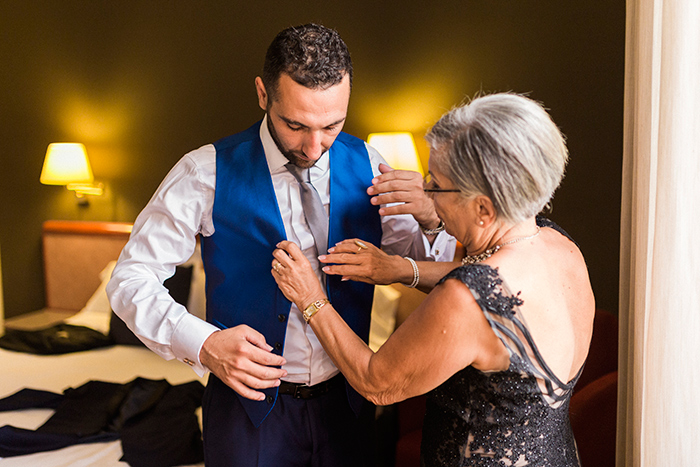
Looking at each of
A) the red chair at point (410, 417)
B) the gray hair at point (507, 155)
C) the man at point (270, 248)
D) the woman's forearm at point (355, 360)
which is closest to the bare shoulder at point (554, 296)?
the gray hair at point (507, 155)

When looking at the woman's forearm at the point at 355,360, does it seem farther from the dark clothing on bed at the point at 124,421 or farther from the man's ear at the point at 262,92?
the dark clothing on bed at the point at 124,421

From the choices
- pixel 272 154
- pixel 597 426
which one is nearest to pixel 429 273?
pixel 272 154

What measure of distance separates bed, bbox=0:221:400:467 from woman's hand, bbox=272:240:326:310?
1445 millimetres

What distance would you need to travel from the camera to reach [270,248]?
1.41 meters

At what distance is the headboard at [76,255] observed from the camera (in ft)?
13.7

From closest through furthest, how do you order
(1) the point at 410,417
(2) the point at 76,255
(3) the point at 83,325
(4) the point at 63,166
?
Answer: 1. (1) the point at 410,417
2. (3) the point at 83,325
3. (4) the point at 63,166
4. (2) the point at 76,255

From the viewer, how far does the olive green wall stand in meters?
2.94

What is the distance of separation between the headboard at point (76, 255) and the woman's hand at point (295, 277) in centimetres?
A: 320

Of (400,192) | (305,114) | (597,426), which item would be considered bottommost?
(597,426)

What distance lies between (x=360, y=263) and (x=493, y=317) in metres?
0.45

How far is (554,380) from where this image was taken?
1.09 metres

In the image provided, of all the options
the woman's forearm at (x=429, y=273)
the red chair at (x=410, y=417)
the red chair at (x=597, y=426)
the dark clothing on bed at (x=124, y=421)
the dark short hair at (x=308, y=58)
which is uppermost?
the dark short hair at (x=308, y=58)

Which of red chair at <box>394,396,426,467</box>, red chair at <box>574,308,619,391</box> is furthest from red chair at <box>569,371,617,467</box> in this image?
red chair at <box>394,396,426,467</box>

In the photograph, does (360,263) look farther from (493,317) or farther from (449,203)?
(493,317)
